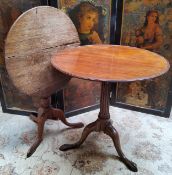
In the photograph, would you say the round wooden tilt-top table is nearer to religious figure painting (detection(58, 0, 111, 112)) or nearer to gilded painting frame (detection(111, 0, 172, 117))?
religious figure painting (detection(58, 0, 111, 112))

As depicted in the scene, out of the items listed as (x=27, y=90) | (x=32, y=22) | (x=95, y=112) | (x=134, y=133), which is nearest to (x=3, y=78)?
(x=27, y=90)

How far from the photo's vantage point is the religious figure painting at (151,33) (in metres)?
2.05

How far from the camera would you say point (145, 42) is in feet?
7.21

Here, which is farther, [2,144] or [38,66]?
[2,144]

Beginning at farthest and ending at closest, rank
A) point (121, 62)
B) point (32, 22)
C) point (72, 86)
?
point (72, 86)
point (32, 22)
point (121, 62)

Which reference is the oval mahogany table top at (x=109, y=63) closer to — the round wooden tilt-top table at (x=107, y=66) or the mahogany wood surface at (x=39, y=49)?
the round wooden tilt-top table at (x=107, y=66)

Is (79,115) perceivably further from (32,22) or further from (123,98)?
(32,22)

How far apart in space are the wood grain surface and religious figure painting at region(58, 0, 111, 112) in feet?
0.54

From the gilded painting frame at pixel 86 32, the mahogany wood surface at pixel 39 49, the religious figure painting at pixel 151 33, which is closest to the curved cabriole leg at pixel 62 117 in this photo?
the mahogany wood surface at pixel 39 49

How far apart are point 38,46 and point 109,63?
59cm

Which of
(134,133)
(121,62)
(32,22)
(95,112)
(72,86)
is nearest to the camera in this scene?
(121,62)

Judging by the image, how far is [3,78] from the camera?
2.23 metres

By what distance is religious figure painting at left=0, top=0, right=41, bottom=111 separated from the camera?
1923mm

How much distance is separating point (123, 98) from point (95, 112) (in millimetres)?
350
